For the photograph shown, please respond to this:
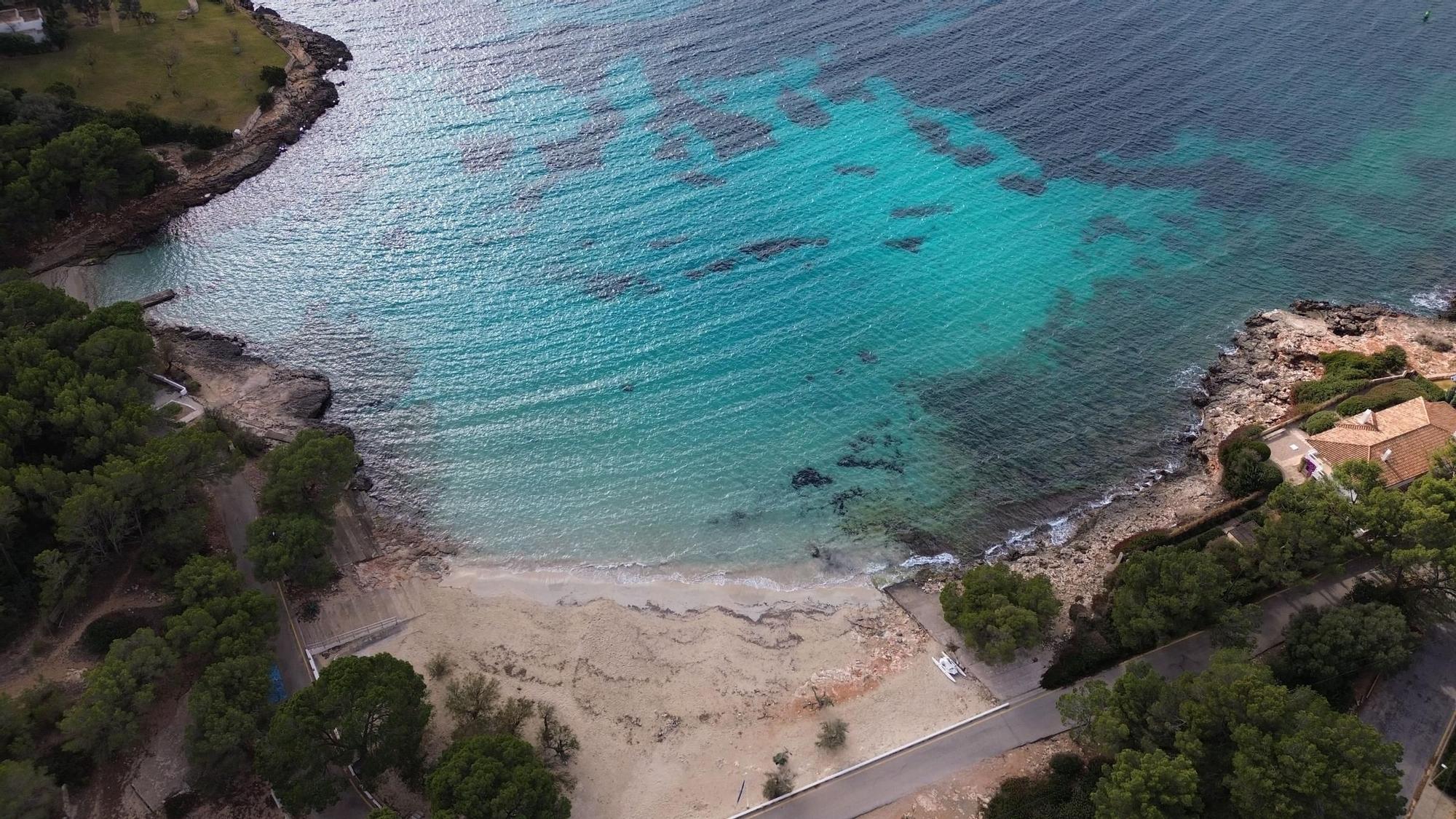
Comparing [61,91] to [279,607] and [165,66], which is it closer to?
[165,66]

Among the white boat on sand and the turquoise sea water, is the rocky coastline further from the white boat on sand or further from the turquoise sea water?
the white boat on sand

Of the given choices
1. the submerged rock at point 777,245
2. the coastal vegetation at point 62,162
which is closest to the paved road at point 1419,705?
the submerged rock at point 777,245

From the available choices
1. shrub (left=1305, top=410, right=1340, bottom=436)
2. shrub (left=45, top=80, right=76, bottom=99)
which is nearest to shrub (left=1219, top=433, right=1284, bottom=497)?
shrub (left=1305, top=410, right=1340, bottom=436)

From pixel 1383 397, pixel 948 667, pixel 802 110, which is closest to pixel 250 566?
pixel 948 667

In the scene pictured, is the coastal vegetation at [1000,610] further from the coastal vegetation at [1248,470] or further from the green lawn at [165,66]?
the green lawn at [165,66]

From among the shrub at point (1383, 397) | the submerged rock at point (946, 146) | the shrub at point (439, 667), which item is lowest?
the shrub at point (439, 667)

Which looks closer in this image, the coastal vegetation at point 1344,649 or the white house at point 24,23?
the coastal vegetation at point 1344,649

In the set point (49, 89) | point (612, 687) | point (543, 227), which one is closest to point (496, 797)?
point (612, 687)
